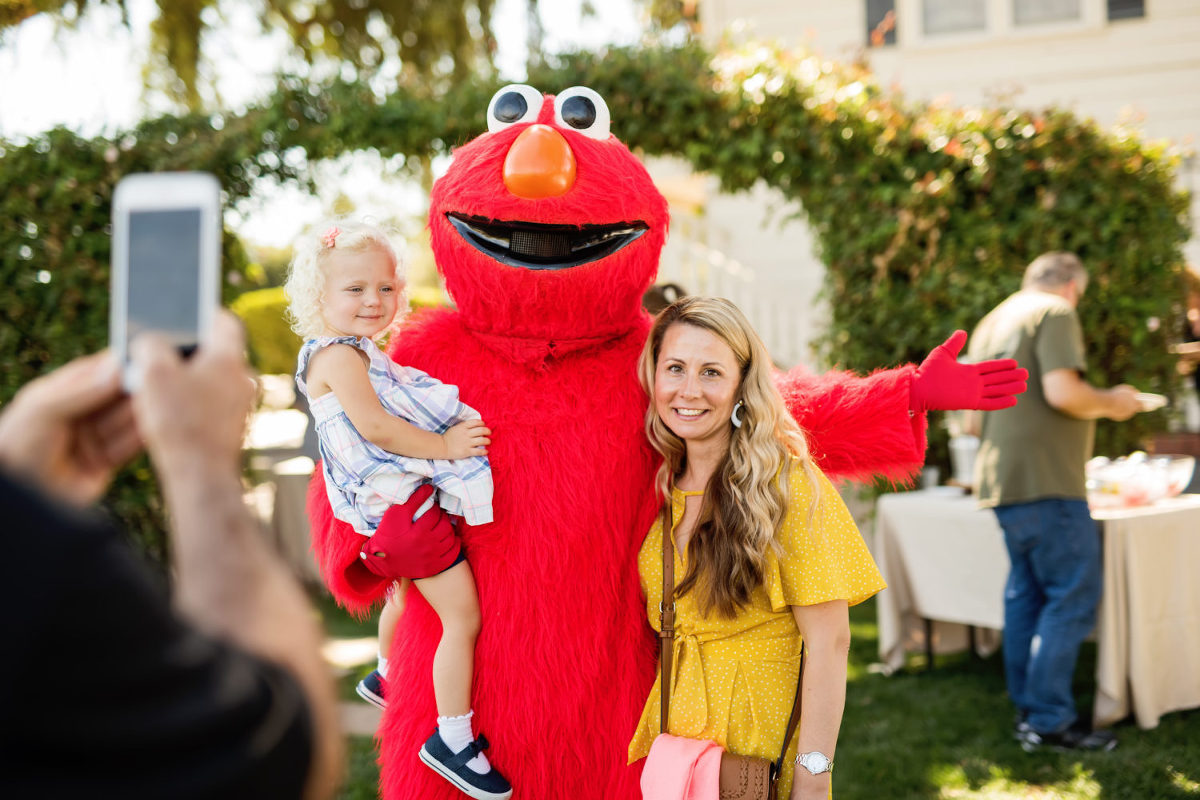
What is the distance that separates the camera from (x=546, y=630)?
1.98 meters

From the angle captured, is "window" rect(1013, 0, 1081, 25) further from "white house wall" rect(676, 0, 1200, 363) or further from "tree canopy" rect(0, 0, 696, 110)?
"tree canopy" rect(0, 0, 696, 110)

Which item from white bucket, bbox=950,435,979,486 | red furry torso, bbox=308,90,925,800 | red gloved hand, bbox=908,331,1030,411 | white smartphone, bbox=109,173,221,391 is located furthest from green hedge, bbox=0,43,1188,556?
white smartphone, bbox=109,173,221,391

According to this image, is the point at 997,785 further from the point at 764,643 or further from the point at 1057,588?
the point at 764,643

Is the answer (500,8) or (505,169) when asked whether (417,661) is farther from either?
(500,8)

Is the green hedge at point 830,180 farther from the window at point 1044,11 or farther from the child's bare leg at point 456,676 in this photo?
the child's bare leg at point 456,676

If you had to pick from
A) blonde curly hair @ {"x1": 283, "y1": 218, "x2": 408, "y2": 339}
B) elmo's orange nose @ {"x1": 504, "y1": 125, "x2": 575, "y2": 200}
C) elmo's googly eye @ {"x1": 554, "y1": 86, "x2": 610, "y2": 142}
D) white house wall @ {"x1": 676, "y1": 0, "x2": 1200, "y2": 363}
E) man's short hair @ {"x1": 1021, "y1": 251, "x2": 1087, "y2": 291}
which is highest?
white house wall @ {"x1": 676, "y1": 0, "x2": 1200, "y2": 363}

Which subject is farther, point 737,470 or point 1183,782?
point 1183,782

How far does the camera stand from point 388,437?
191 centimetres

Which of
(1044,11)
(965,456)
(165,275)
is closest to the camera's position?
(165,275)

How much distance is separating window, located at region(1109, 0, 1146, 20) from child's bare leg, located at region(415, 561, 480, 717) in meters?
8.38

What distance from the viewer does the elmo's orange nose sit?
77.2 inches

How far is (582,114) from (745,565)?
1.08m

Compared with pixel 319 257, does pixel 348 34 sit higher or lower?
higher

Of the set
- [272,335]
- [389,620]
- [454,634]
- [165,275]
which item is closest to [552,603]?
[454,634]
